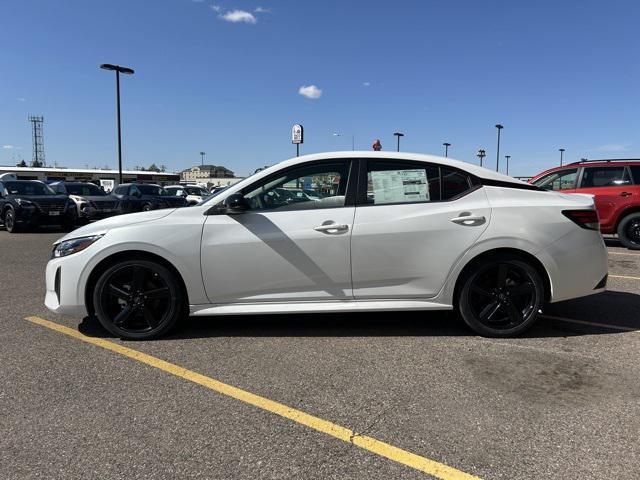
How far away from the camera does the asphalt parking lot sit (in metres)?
2.48

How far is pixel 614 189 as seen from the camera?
10.2 meters

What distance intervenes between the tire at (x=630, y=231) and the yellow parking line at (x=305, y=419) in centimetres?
976

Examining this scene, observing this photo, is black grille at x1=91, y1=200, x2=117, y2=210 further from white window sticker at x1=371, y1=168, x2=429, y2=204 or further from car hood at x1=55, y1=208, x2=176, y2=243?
white window sticker at x1=371, y1=168, x2=429, y2=204

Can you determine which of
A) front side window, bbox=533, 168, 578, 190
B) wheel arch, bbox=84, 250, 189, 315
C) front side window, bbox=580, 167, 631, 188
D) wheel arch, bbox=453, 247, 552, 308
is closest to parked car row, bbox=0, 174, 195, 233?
front side window, bbox=533, 168, 578, 190

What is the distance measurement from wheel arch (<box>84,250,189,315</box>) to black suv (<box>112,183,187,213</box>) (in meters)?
14.2

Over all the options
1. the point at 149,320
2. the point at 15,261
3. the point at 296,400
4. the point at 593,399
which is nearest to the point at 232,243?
the point at 149,320

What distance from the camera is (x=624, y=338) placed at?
436 centimetres

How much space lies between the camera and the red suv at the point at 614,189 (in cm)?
1010

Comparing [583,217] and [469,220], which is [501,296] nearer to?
[469,220]

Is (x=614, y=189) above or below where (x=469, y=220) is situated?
above

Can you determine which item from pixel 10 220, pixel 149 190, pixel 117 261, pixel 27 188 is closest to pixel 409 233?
pixel 117 261

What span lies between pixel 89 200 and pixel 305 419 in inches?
643

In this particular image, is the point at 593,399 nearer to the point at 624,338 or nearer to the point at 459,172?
the point at 624,338

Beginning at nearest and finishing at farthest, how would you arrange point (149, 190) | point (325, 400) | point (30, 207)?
point (325, 400)
point (30, 207)
point (149, 190)
